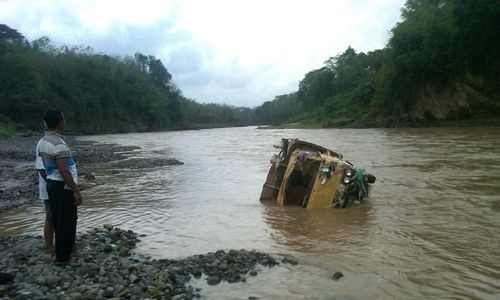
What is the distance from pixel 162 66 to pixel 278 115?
4719cm

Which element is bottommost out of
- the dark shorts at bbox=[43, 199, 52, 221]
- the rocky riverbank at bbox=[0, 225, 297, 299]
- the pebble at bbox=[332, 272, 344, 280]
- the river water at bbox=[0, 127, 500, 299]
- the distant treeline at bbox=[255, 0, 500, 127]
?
the river water at bbox=[0, 127, 500, 299]

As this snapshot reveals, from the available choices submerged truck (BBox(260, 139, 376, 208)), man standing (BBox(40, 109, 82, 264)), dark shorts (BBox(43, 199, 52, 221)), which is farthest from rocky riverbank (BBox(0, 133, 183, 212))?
submerged truck (BBox(260, 139, 376, 208))

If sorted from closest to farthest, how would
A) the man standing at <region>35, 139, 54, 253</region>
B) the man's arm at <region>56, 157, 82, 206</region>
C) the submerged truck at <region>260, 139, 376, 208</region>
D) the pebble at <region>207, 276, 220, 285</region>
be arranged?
the man's arm at <region>56, 157, 82, 206</region> → the man standing at <region>35, 139, 54, 253</region> → the pebble at <region>207, 276, 220, 285</region> → the submerged truck at <region>260, 139, 376, 208</region>

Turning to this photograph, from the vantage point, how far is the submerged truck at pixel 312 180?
1153 cm

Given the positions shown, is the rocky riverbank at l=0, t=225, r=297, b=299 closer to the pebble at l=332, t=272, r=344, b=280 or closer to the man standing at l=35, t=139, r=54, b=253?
the man standing at l=35, t=139, r=54, b=253

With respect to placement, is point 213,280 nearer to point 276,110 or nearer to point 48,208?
point 48,208

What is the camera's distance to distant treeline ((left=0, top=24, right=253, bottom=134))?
66888 millimetres

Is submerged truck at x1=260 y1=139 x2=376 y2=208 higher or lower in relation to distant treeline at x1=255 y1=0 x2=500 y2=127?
lower

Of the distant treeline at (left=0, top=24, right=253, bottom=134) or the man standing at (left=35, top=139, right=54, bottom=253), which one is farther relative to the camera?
the distant treeline at (left=0, top=24, right=253, bottom=134)

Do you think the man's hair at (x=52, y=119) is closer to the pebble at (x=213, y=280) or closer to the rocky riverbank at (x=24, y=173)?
the pebble at (x=213, y=280)

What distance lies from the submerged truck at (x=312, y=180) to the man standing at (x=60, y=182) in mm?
6753

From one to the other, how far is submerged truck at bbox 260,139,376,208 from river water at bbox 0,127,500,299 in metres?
0.34

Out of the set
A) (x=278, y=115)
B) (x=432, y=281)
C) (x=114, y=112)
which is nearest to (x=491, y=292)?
(x=432, y=281)

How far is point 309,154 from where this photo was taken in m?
11.8
